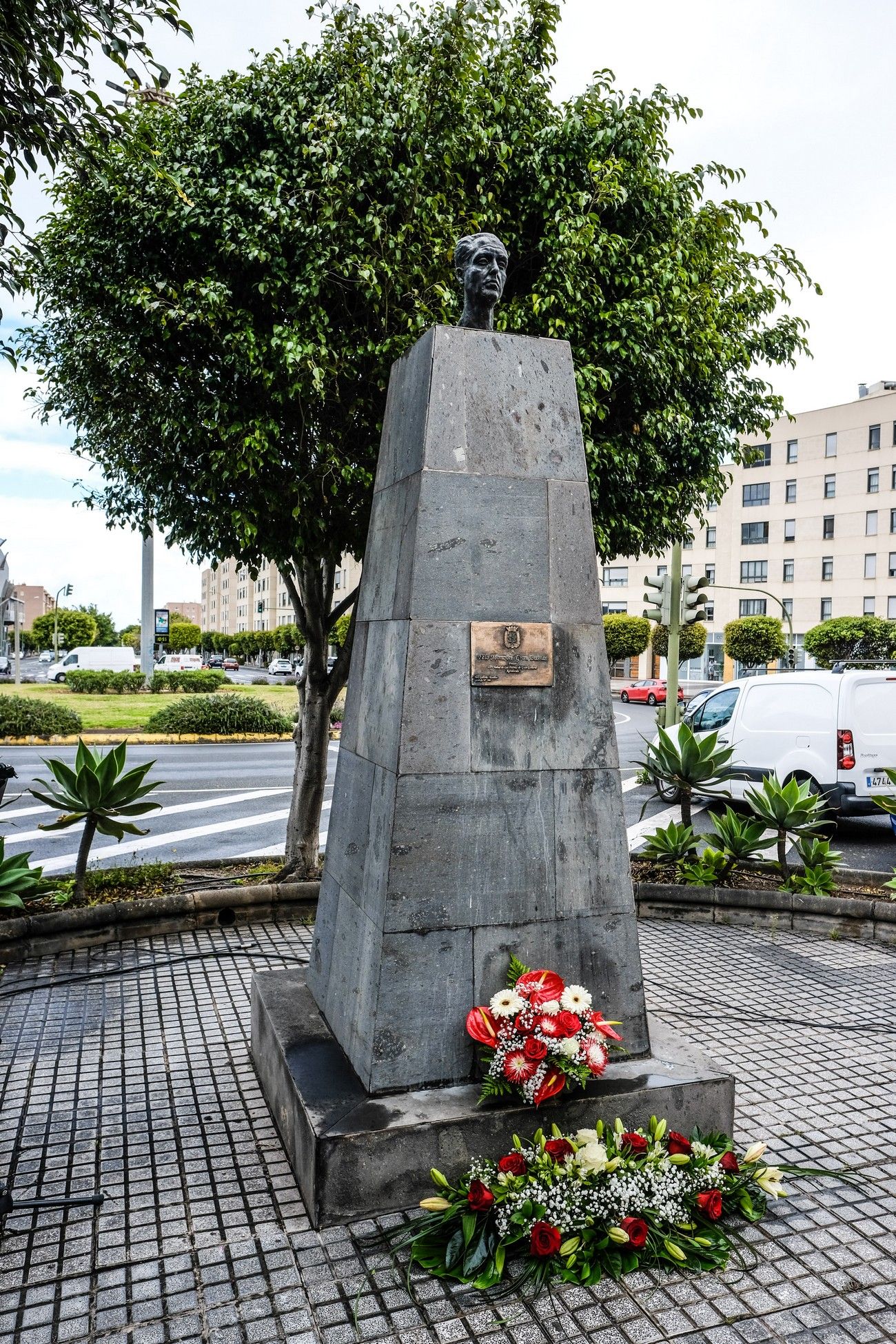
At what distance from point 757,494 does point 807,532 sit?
445cm

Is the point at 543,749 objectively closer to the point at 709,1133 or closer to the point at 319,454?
the point at 709,1133

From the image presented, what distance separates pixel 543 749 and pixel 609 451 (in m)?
4.02

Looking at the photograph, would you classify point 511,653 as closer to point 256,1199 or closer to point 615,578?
point 256,1199

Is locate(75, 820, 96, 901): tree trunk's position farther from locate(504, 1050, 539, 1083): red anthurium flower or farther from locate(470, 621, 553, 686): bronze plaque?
locate(504, 1050, 539, 1083): red anthurium flower

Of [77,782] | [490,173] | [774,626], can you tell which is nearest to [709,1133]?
[77,782]

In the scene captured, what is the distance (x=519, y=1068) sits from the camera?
3.23m

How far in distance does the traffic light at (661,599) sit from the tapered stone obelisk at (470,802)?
33.3 ft

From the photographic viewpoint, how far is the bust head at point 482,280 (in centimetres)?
399

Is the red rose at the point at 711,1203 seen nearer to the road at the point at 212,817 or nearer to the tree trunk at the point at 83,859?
the road at the point at 212,817

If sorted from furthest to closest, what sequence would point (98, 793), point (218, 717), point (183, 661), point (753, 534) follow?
point (183, 661) < point (753, 534) < point (218, 717) < point (98, 793)

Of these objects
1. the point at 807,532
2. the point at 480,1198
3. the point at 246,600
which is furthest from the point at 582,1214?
the point at 246,600

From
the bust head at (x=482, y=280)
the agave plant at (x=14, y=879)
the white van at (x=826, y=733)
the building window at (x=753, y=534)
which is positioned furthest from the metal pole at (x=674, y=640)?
→ the building window at (x=753, y=534)

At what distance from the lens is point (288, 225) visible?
20.4 ft

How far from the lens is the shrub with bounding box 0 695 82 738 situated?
2003cm
